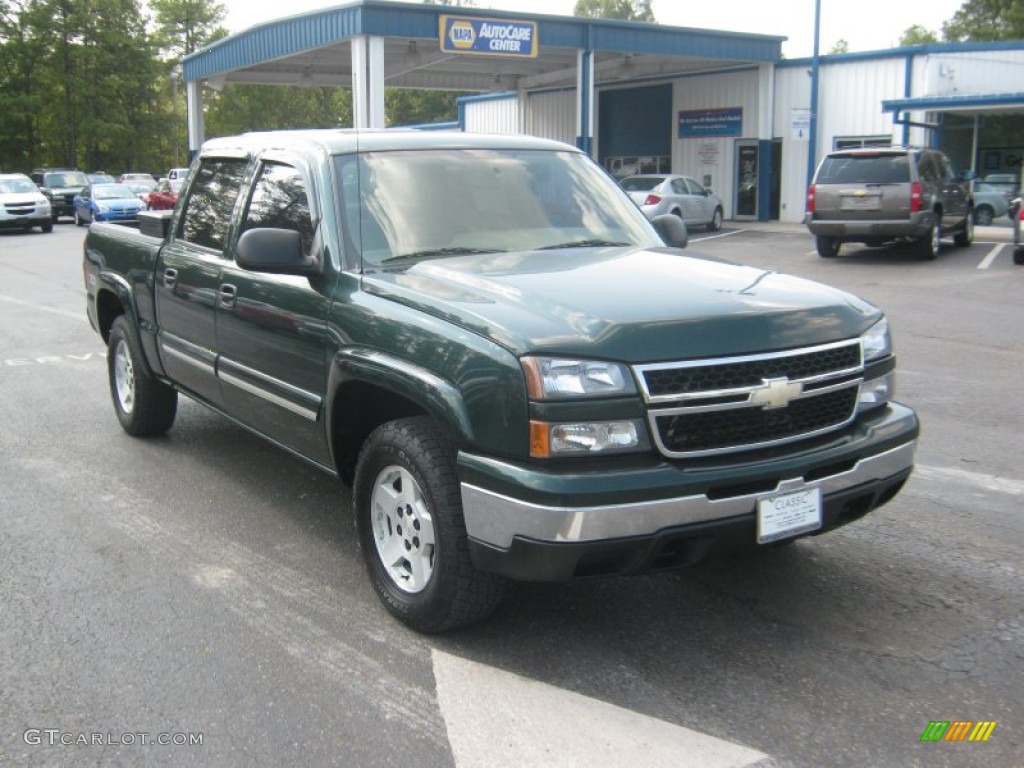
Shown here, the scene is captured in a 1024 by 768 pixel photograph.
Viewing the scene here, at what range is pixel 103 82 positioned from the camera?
59.9 m

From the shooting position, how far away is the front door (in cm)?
3180

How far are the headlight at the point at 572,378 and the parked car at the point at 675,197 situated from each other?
21141 mm

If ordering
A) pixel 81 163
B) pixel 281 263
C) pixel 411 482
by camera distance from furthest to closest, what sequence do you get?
pixel 81 163
pixel 281 263
pixel 411 482

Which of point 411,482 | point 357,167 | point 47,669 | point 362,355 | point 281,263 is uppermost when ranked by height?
point 357,167

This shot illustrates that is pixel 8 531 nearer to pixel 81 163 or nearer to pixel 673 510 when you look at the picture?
pixel 673 510

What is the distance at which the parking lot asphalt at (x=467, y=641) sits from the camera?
127 inches

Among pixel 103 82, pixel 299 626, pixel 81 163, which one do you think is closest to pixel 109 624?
pixel 299 626

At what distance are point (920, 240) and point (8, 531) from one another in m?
16.5

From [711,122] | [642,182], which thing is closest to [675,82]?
[711,122]

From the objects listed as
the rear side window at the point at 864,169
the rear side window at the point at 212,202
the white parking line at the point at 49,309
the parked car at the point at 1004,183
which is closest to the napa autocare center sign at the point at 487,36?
the rear side window at the point at 864,169

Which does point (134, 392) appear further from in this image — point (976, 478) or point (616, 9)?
point (616, 9)

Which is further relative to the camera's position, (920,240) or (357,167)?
(920,240)

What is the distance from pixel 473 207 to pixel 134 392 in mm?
3165

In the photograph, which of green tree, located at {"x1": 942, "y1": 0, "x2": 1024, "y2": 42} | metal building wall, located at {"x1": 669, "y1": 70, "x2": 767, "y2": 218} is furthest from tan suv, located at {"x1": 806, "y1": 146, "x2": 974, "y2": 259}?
green tree, located at {"x1": 942, "y1": 0, "x2": 1024, "y2": 42}
